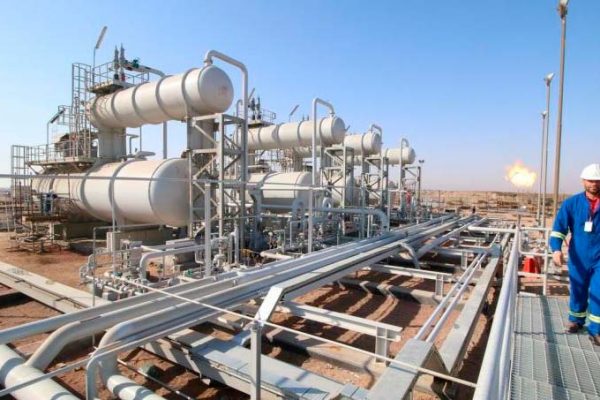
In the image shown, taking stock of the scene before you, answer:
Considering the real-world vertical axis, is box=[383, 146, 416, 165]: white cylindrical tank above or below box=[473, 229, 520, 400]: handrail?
above

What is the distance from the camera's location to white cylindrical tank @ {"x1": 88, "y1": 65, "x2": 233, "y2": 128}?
9453 millimetres

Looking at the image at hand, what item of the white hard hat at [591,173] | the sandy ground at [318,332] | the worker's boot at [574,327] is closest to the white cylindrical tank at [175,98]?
the sandy ground at [318,332]

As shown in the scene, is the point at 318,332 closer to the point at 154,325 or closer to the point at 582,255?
the point at 154,325

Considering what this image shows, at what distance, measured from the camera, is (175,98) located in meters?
9.83

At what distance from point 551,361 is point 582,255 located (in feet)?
3.62

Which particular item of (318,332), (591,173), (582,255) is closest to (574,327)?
(582,255)

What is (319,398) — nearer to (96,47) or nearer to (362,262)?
(362,262)

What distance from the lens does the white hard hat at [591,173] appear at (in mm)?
3266

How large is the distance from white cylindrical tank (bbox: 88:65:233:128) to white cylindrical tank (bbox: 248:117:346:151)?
5.28 metres

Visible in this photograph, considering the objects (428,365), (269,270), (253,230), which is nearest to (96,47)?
(253,230)

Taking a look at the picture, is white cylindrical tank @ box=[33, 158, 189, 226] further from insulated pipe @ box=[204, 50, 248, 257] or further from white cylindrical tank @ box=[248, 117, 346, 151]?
white cylindrical tank @ box=[248, 117, 346, 151]

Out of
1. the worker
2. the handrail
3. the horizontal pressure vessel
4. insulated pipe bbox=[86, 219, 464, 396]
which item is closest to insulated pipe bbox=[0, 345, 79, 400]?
insulated pipe bbox=[86, 219, 464, 396]

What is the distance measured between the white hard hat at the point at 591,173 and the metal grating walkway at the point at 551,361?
1572mm

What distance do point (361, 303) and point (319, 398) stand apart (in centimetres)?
376
